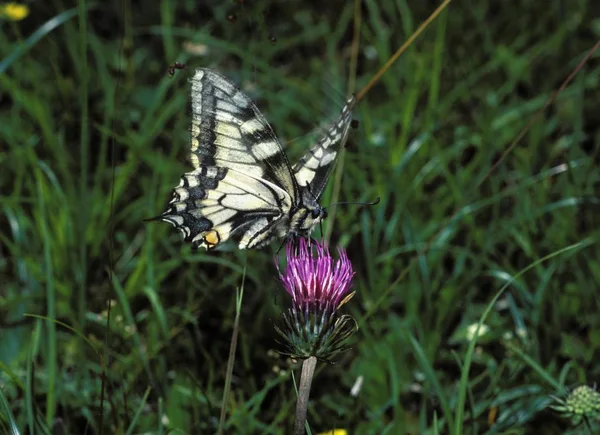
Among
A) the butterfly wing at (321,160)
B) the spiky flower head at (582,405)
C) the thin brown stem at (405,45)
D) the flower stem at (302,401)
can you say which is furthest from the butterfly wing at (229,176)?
the spiky flower head at (582,405)

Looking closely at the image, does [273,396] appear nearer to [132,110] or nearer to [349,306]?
[349,306]

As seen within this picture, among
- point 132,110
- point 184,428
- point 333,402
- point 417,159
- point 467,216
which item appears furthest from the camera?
point 132,110

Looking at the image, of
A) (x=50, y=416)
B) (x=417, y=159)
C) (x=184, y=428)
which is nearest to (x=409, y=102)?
(x=417, y=159)

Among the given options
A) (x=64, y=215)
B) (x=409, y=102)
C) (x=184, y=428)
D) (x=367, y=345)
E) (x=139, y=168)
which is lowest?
(x=184, y=428)

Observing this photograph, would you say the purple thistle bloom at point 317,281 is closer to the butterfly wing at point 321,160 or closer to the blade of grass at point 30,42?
the butterfly wing at point 321,160

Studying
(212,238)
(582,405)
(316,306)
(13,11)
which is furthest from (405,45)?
(13,11)
